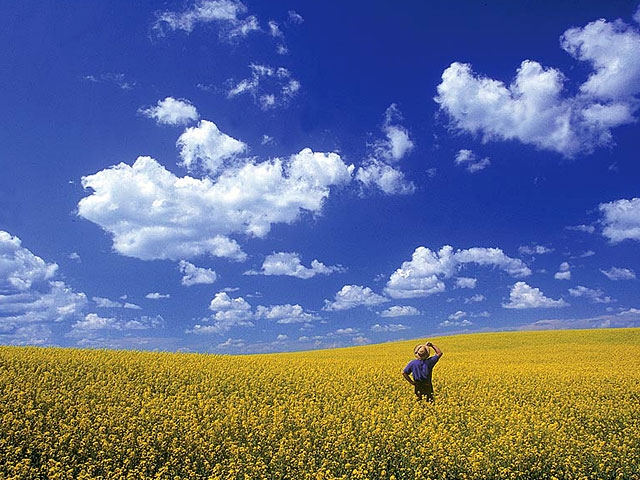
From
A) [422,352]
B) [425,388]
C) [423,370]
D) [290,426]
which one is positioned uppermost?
[422,352]

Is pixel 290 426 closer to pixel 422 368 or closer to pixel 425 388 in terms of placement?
pixel 422 368

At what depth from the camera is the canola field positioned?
745 cm

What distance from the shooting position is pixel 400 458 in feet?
25.7

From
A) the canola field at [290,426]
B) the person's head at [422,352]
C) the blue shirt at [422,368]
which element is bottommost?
the canola field at [290,426]

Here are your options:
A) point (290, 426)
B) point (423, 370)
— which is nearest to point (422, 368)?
point (423, 370)

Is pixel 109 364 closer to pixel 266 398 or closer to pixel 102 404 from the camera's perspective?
pixel 102 404

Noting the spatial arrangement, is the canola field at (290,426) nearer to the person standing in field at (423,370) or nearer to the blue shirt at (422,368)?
the person standing in field at (423,370)

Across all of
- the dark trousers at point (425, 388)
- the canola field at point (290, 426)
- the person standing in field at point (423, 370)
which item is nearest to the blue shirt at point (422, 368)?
the person standing in field at point (423, 370)

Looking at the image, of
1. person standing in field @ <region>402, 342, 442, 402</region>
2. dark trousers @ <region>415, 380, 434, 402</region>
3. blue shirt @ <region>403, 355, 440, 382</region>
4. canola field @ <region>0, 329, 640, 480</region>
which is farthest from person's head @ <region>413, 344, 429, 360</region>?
canola field @ <region>0, 329, 640, 480</region>

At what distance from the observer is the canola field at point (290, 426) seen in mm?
7449

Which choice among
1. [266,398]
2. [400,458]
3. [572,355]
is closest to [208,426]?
[266,398]

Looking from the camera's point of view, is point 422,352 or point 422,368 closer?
point 422,352

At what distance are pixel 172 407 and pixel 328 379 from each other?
4971 mm

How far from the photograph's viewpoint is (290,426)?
8898 millimetres
